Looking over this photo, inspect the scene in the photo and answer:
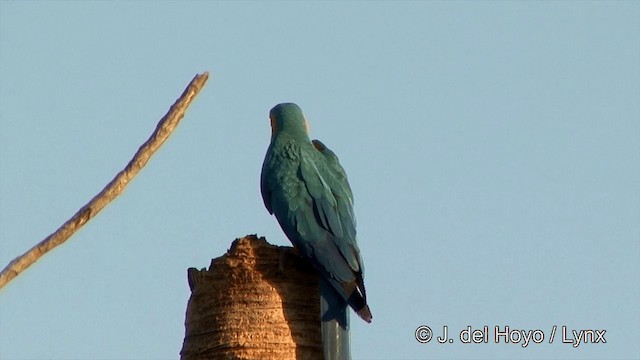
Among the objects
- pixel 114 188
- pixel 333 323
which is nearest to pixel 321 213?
pixel 333 323

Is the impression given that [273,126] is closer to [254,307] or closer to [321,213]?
[321,213]

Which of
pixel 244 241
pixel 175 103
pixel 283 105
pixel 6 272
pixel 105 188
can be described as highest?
pixel 283 105

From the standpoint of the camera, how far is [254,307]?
7680mm

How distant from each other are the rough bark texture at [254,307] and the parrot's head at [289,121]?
4.77 ft

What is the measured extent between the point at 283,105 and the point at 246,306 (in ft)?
7.69

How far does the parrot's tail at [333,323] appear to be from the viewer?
7680 mm

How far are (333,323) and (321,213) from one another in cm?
90

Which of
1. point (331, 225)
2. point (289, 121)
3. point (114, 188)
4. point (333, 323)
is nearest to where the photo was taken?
point (114, 188)

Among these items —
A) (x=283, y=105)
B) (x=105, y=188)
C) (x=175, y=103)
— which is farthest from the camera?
(x=283, y=105)

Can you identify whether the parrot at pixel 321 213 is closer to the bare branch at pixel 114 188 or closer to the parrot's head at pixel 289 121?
the parrot's head at pixel 289 121

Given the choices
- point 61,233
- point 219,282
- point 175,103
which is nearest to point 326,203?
point 219,282

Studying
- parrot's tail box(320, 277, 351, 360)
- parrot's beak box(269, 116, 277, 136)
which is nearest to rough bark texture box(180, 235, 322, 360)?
parrot's tail box(320, 277, 351, 360)

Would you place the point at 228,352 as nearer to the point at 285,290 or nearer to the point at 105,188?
the point at 285,290

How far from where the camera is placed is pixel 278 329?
7.62m
